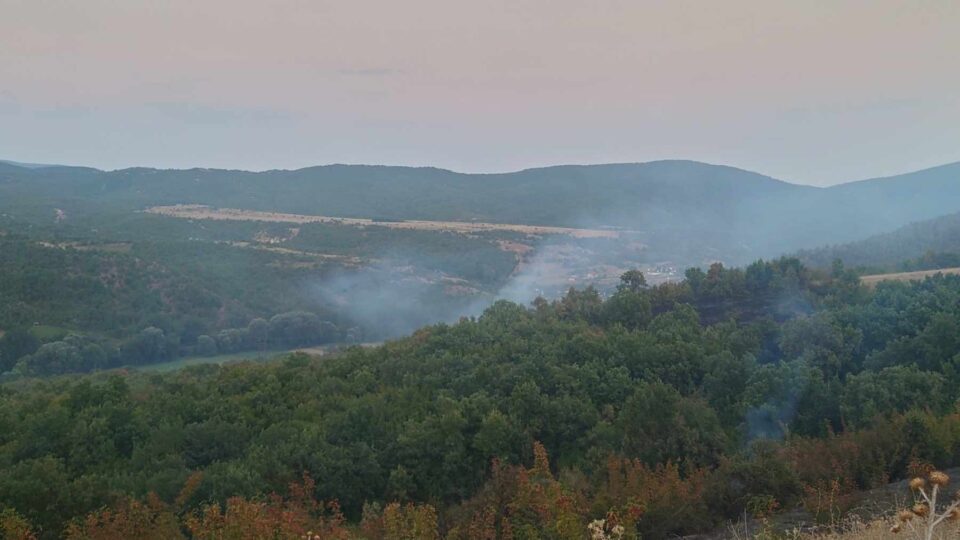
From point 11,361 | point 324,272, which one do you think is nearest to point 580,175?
point 324,272

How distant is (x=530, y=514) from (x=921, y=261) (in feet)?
87.3

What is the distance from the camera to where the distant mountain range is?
5434cm

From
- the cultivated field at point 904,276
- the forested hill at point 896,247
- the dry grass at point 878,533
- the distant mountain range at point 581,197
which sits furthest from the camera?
the distant mountain range at point 581,197

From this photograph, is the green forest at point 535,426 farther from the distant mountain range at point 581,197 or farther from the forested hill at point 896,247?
the distant mountain range at point 581,197

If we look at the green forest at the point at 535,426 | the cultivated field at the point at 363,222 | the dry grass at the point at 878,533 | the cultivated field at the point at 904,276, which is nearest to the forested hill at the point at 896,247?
the cultivated field at the point at 904,276

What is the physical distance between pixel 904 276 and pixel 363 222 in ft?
142

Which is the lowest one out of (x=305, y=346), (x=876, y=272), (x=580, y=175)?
(x=305, y=346)

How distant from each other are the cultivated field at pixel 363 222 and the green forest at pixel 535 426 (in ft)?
98.2

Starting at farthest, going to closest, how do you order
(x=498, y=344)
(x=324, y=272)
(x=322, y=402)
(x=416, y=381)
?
1. (x=324, y=272)
2. (x=498, y=344)
3. (x=416, y=381)
4. (x=322, y=402)

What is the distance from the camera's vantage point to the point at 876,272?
2753 centimetres

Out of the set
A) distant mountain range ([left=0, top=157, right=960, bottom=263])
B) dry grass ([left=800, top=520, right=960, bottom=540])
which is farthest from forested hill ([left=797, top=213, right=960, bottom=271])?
dry grass ([left=800, top=520, right=960, bottom=540])

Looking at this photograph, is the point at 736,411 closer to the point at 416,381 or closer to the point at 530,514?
the point at 416,381

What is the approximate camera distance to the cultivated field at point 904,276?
23984 millimetres

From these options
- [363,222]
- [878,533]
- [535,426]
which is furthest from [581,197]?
[878,533]
